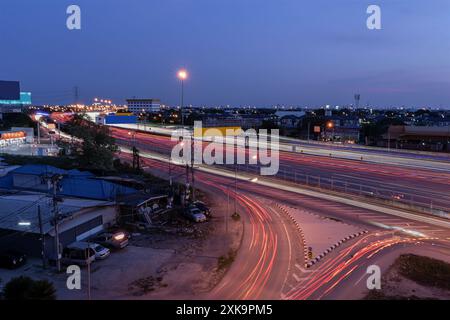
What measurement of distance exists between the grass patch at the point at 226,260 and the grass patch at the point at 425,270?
5.72 metres

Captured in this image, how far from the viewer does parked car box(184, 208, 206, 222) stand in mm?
17844

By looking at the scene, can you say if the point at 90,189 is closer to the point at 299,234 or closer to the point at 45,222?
the point at 45,222

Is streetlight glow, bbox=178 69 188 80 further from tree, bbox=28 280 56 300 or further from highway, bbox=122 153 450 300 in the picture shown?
tree, bbox=28 280 56 300

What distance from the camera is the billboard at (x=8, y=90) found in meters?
71.9

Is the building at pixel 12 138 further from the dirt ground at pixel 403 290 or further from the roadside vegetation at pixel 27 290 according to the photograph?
the dirt ground at pixel 403 290

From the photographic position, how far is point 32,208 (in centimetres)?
1541

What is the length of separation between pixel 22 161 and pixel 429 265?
3071 cm

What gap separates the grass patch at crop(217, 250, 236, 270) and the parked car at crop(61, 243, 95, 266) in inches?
177
